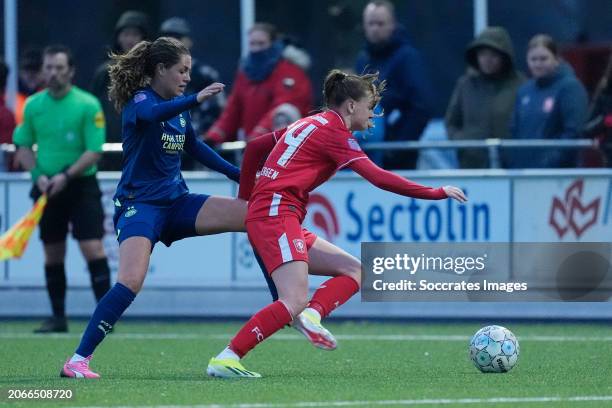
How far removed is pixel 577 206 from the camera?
13148 mm

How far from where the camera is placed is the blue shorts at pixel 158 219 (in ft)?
28.8

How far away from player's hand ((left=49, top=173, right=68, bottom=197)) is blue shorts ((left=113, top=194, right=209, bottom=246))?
10.4ft

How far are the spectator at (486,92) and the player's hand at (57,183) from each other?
3475 millimetres

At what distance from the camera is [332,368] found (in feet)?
30.5

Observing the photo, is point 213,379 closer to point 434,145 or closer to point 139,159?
point 139,159

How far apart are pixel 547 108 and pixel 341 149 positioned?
4949 mm

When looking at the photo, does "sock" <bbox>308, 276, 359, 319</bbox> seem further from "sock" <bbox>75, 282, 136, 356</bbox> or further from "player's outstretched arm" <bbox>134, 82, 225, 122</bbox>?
"player's outstretched arm" <bbox>134, 82, 225, 122</bbox>

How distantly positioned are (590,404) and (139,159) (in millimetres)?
3098

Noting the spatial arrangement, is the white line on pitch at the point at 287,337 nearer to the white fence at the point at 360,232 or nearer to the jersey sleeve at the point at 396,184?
the white fence at the point at 360,232

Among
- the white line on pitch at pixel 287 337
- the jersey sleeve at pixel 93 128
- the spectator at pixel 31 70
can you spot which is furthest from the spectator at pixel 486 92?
the spectator at pixel 31 70

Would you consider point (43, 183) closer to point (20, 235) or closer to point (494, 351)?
point (20, 235)

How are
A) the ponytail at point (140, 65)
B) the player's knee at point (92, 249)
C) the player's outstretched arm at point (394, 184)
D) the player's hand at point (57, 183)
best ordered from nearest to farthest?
1. the player's outstretched arm at point (394, 184)
2. the ponytail at point (140, 65)
3. the player's hand at point (57, 183)
4. the player's knee at point (92, 249)

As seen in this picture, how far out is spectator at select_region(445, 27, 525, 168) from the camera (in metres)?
13.2

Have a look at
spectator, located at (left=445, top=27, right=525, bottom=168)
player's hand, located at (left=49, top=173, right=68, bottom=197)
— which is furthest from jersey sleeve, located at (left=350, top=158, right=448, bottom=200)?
spectator, located at (left=445, top=27, right=525, bottom=168)
